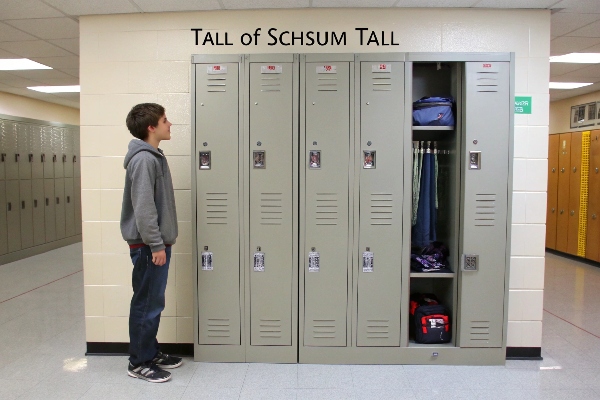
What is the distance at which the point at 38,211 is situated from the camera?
7.39m

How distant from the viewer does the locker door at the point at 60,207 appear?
7891mm

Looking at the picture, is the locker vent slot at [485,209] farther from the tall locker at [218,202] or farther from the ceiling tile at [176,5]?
the ceiling tile at [176,5]

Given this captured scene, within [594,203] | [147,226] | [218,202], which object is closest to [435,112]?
[218,202]

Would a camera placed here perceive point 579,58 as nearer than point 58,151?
Yes

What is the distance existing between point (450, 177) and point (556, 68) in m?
3.19

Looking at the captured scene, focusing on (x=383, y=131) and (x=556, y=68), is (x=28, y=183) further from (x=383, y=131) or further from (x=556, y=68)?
(x=556, y=68)

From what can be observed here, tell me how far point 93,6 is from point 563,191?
7.44 metres

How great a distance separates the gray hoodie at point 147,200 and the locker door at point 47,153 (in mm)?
5845

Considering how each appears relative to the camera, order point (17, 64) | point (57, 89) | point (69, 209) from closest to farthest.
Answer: point (17, 64), point (57, 89), point (69, 209)

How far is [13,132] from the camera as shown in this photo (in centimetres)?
687

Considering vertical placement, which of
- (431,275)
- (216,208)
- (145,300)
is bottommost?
(145,300)

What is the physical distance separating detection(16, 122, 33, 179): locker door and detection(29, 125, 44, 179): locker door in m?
0.07

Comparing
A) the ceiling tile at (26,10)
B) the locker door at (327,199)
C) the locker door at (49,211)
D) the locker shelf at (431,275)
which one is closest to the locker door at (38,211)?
the locker door at (49,211)

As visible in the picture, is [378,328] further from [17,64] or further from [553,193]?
[553,193]
